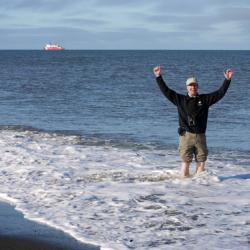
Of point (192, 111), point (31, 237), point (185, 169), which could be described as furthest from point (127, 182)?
point (31, 237)

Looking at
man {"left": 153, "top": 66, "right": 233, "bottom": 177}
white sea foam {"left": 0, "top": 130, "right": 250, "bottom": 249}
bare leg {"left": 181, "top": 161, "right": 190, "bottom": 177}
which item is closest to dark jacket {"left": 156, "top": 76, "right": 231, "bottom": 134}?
man {"left": 153, "top": 66, "right": 233, "bottom": 177}

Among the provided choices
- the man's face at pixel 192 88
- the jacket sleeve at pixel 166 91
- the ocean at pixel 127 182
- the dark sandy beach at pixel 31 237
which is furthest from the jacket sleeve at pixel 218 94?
the dark sandy beach at pixel 31 237

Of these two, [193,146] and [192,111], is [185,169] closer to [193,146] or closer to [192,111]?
[193,146]

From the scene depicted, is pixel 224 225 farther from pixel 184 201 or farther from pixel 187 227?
pixel 184 201

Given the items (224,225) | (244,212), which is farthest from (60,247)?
(244,212)

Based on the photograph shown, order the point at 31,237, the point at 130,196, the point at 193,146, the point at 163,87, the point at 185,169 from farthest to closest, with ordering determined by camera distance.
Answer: the point at 185,169 < the point at 193,146 < the point at 163,87 < the point at 130,196 < the point at 31,237

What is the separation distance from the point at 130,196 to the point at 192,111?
5.37 ft

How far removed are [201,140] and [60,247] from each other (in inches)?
144

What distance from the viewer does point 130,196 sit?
8180mm

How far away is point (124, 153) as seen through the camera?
40.7 ft

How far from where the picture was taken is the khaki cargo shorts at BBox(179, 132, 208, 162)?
355 inches

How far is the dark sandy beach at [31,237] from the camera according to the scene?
603 centimetres

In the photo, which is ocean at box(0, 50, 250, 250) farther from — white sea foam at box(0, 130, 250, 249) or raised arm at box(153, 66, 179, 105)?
raised arm at box(153, 66, 179, 105)

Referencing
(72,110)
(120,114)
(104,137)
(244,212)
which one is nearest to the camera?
(244,212)
